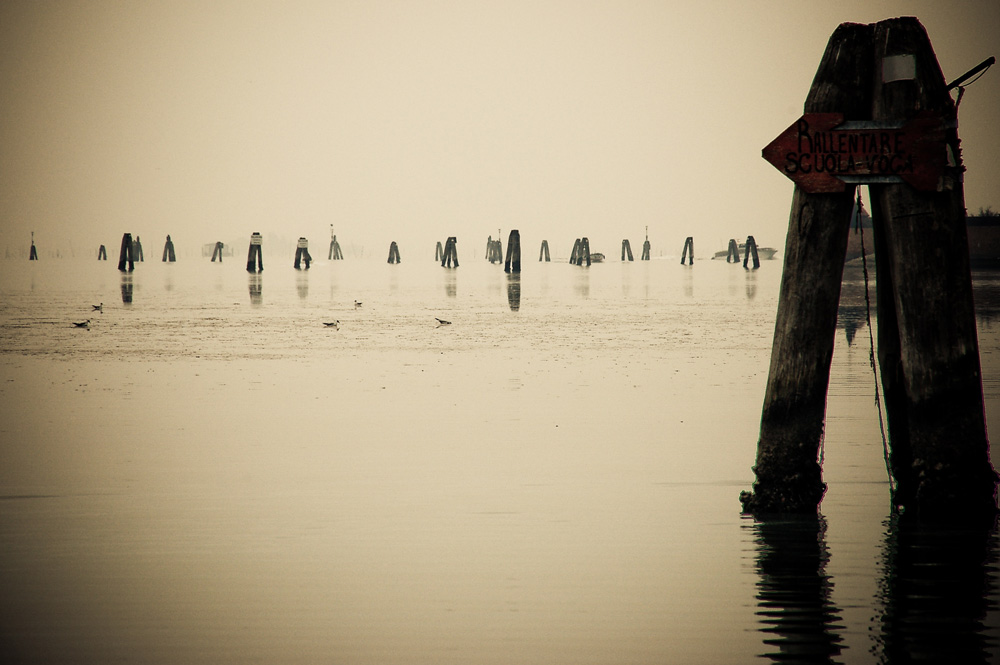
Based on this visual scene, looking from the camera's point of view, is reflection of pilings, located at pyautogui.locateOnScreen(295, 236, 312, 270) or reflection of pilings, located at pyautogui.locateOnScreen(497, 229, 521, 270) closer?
reflection of pilings, located at pyautogui.locateOnScreen(497, 229, 521, 270)

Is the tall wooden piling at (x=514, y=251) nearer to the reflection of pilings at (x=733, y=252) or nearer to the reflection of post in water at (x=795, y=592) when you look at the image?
the reflection of pilings at (x=733, y=252)

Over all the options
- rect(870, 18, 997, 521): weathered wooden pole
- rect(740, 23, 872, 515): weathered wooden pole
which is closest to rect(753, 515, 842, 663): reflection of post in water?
rect(740, 23, 872, 515): weathered wooden pole

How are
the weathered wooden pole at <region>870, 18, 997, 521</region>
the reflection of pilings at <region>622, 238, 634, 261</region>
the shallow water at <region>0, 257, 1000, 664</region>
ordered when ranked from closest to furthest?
the shallow water at <region>0, 257, 1000, 664</region>
the weathered wooden pole at <region>870, 18, 997, 521</region>
the reflection of pilings at <region>622, 238, 634, 261</region>

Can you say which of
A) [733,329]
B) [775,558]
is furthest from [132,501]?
[733,329]

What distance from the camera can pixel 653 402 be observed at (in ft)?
35.5

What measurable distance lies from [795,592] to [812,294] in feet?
5.56

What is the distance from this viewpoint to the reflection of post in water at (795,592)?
3.99 meters

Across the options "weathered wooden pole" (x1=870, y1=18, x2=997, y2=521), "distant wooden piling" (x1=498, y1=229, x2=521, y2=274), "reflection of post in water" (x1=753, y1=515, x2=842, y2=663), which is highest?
"distant wooden piling" (x1=498, y1=229, x2=521, y2=274)

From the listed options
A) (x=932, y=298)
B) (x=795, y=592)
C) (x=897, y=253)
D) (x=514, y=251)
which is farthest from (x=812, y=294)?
(x=514, y=251)

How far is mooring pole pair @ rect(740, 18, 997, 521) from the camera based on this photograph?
205 inches

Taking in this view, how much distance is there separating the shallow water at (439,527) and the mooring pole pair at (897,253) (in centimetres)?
55

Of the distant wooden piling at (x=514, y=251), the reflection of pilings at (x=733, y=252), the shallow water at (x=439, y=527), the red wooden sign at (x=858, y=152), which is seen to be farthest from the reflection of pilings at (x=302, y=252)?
the red wooden sign at (x=858, y=152)

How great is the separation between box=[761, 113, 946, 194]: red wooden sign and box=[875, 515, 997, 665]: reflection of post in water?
6.66 feet

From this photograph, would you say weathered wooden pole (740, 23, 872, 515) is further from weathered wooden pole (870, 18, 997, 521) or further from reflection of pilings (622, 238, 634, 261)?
reflection of pilings (622, 238, 634, 261)
